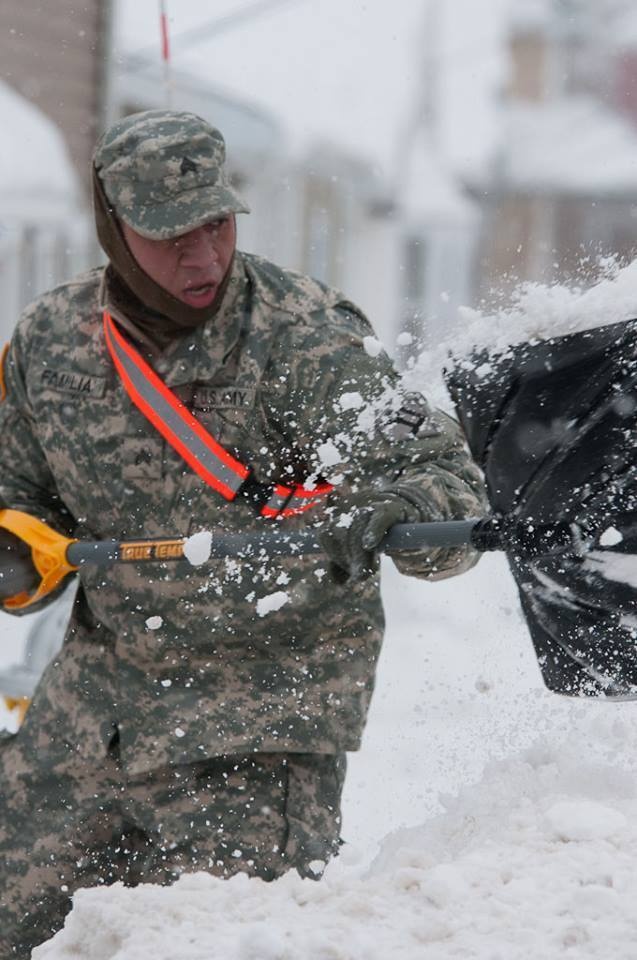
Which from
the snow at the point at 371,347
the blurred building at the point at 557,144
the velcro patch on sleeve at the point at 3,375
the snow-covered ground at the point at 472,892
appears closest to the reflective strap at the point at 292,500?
the snow at the point at 371,347

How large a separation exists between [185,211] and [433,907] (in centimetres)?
165

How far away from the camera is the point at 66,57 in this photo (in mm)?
11188

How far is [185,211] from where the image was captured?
11.4 ft

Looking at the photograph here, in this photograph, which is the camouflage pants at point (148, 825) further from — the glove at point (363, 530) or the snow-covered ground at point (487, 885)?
the glove at point (363, 530)

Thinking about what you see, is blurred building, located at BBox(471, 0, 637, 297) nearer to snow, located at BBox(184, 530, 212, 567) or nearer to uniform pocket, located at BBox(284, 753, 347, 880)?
uniform pocket, located at BBox(284, 753, 347, 880)

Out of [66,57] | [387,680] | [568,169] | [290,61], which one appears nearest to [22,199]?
[66,57]

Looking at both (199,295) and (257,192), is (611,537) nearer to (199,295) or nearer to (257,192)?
(199,295)

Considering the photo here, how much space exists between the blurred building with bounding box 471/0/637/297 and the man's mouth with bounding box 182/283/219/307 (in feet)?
71.0

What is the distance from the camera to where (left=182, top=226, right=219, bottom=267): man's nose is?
3.52 meters

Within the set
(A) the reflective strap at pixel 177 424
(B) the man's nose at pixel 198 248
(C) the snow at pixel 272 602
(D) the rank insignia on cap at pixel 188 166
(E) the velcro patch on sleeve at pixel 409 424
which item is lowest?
(C) the snow at pixel 272 602

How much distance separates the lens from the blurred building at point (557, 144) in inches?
1050

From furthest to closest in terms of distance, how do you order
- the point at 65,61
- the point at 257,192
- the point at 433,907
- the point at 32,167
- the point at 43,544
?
the point at 257,192 < the point at 32,167 < the point at 65,61 < the point at 43,544 < the point at 433,907

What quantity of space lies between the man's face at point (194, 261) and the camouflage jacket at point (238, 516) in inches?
3.2

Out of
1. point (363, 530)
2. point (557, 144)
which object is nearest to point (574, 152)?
point (557, 144)
